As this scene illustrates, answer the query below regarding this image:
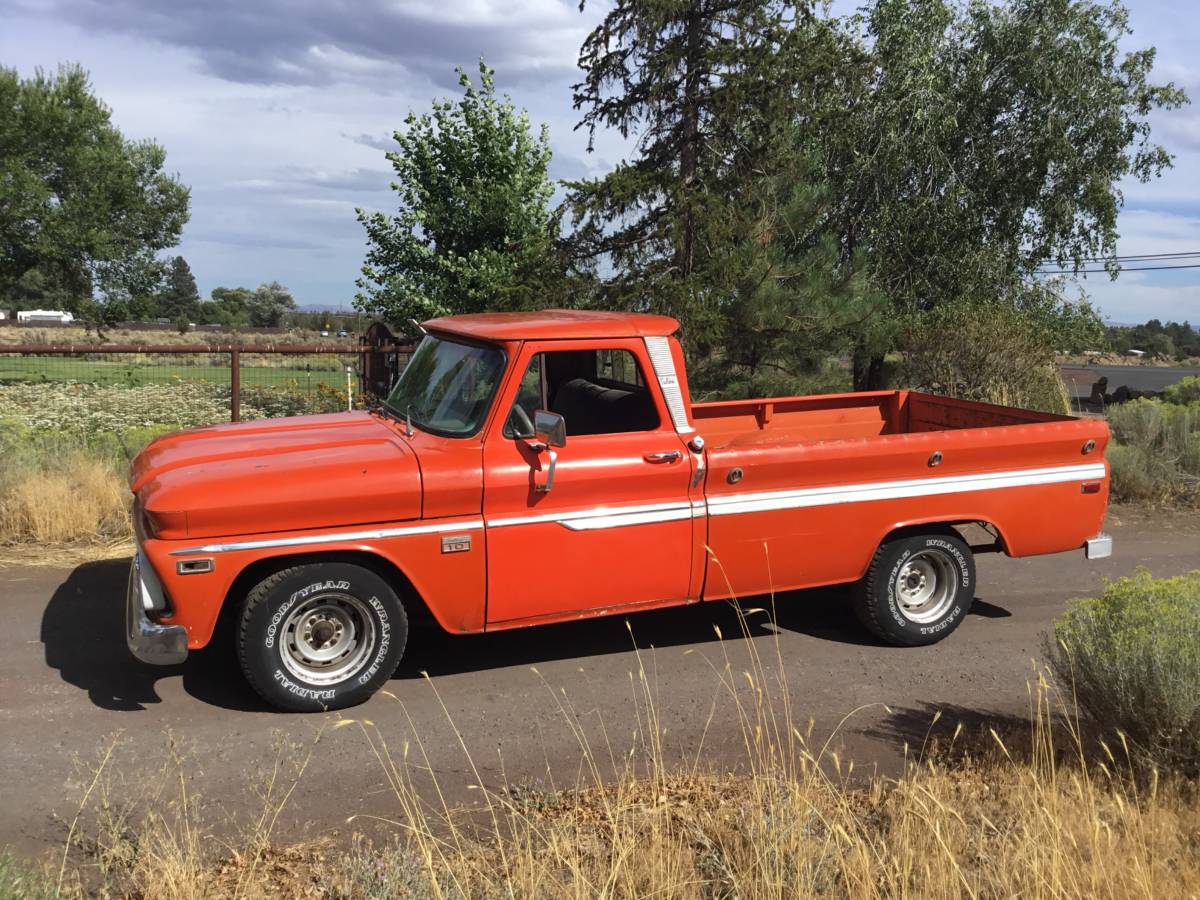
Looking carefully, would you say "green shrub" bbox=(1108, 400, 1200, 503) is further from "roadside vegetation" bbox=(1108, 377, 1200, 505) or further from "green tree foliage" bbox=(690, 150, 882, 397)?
"green tree foliage" bbox=(690, 150, 882, 397)

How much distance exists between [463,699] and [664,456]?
1.73 meters

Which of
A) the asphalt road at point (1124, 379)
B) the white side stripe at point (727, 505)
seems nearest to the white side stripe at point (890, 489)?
the white side stripe at point (727, 505)

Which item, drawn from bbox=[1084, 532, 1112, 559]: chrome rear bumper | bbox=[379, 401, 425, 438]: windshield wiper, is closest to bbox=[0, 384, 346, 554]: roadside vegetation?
bbox=[379, 401, 425, 438]: windshield wiper

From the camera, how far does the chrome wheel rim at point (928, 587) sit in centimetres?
651

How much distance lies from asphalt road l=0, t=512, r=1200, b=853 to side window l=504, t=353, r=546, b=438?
1.45 meters

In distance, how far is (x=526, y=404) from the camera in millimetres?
5633

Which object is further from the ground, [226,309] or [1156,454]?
[226,309]

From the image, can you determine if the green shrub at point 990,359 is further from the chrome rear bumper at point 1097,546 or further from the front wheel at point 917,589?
the front wheel at point 917,589

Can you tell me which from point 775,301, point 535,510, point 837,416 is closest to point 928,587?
point 837,416

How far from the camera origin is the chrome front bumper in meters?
4.85

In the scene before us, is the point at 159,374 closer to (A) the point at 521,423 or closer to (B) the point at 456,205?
(B) the point at 456,205

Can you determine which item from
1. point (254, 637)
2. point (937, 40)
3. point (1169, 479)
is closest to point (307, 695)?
point (254, 637)

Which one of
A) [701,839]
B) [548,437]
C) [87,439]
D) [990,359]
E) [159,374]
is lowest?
[701,839]

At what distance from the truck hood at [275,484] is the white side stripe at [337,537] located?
0.18ft
